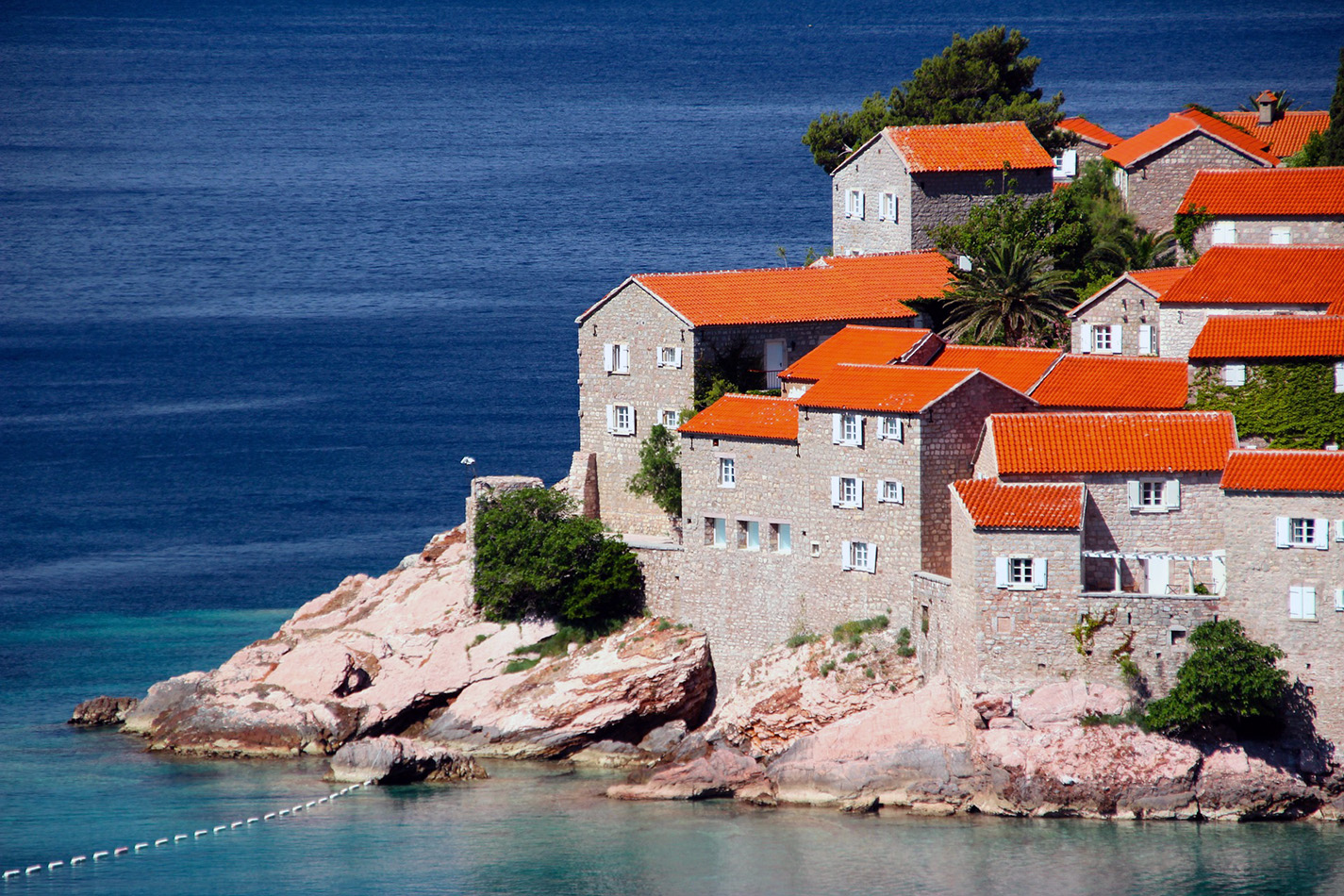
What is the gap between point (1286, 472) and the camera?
5703 cm

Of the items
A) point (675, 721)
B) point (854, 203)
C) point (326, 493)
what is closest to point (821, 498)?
point (675, 721)

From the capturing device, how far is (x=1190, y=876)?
176 ft

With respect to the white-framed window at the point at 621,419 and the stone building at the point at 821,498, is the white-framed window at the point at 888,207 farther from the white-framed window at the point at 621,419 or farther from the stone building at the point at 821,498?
the stone building at the point at 821,498

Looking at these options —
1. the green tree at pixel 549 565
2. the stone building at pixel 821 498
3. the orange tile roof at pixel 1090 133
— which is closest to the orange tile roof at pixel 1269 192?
the orange tile roof at pixel 1090 133

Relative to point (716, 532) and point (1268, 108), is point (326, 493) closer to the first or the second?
point (716, 532)

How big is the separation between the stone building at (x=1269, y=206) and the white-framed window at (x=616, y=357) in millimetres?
21407

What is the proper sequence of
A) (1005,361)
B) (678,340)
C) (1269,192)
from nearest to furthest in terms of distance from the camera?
(1005,361) → (678,340) → (1269,192)

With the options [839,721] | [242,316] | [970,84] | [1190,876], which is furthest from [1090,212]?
[242,316]

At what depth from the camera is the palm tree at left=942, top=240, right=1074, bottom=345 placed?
7331 cm

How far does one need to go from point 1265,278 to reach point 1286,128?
26.1 m

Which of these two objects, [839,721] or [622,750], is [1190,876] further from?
[622,750]

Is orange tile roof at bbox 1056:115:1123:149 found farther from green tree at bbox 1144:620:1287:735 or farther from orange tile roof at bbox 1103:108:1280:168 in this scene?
green tree at bbox 1144:620:1287:735

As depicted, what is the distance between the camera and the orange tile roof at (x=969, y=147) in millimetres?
81438

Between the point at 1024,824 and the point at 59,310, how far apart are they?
121 metres
